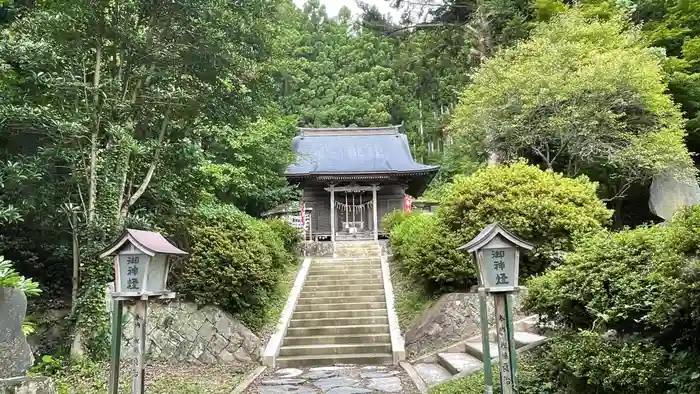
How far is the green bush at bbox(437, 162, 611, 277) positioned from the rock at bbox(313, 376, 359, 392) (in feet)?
10.1

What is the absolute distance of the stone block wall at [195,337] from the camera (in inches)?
322

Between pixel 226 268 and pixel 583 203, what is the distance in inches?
245

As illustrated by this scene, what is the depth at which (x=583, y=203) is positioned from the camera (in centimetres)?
834

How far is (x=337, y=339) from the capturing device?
341 inches

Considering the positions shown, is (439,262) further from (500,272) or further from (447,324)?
(500,272)

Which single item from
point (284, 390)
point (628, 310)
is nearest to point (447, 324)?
point (284, 390)

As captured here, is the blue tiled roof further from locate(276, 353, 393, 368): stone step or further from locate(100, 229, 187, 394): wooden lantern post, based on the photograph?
locate(100, 229, 187, 394): wooden lantern post

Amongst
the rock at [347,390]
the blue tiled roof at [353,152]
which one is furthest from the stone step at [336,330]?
the blue tiled roof at [353,152]

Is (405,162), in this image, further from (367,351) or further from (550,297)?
(550,297)

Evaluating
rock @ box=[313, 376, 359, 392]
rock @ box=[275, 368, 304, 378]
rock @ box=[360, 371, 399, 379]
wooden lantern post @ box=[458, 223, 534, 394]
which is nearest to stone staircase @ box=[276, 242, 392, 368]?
rock @ box=[275, 368, 304, 378]

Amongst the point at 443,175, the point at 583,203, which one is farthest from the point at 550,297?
the point at 443,175

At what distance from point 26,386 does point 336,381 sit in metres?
3.84

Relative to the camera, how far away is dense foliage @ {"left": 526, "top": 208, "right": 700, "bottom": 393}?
3.82 m

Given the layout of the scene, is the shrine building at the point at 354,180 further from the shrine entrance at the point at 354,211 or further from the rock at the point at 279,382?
the rock at the point at 279,382
